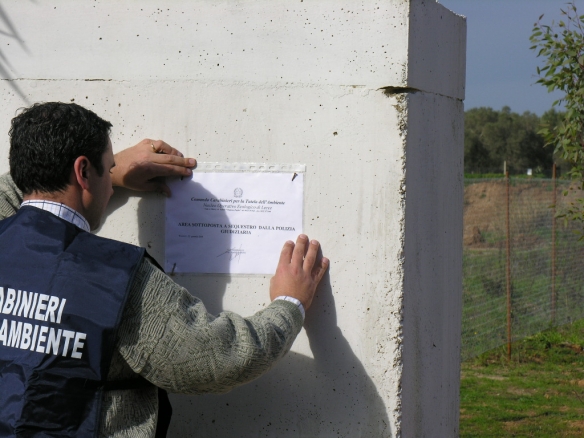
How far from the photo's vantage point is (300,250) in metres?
2.35

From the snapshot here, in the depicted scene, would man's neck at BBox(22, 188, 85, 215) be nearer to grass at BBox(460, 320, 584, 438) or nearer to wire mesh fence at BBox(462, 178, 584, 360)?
grass at BBox(460, 320, 584, 438)

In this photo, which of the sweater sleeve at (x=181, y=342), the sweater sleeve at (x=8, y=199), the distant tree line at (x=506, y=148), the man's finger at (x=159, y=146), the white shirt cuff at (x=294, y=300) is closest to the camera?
the sweater sleeve at (x=181, y=342)

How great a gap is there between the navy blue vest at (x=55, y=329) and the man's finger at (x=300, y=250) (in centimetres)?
66

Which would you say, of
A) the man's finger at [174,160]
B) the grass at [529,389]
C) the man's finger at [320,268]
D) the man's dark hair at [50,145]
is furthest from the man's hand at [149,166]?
the grass at [529,389]

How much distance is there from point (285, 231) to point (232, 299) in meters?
0.30

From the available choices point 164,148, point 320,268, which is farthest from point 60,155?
point 320,268

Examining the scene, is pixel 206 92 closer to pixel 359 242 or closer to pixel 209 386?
pixel 359 242

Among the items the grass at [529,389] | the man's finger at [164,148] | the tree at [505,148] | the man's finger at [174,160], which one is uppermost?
the tree at [505,148]

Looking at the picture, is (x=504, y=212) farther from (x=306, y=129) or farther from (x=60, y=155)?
(x=60, y=155)

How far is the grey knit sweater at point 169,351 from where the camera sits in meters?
1.83

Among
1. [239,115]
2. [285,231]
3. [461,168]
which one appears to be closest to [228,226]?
[285,231]

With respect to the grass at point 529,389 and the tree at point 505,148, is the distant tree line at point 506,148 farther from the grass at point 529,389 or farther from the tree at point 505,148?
the grass at point 529,389

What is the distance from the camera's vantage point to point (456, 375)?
2.87m

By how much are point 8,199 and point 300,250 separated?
97 cm
